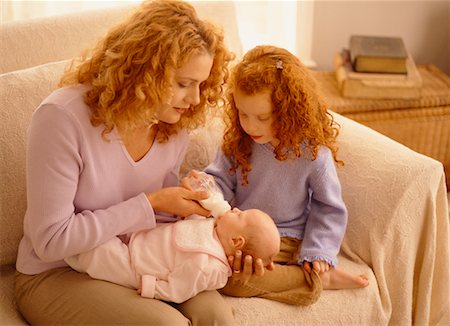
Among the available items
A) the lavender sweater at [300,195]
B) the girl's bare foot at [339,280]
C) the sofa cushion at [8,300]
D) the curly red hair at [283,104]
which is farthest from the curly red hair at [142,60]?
the girl's bare foot at [339,280]

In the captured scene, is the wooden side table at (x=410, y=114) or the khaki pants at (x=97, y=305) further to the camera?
the wooden side table at (x=410, y=114)

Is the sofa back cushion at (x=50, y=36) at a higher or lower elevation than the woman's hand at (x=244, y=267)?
higher

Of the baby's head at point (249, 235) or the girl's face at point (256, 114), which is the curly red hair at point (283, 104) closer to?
the girl's face at point (256, 114)

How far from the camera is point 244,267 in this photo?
158cm

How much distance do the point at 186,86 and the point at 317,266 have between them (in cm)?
57

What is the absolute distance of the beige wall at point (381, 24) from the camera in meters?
3.14

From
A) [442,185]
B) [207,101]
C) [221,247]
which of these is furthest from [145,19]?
[442,185]

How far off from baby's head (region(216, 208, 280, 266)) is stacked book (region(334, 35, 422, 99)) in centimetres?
125

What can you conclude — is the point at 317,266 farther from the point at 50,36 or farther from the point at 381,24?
the point at 381,24

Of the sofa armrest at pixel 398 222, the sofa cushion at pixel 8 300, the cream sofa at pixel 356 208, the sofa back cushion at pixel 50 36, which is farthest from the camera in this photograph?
the sofa back cushion at pixel 50 36

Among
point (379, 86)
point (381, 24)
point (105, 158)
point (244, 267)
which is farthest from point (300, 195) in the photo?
point (381, 24)

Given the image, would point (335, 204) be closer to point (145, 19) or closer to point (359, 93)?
point (145, 19)

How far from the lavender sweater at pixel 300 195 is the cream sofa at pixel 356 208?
0.30ft

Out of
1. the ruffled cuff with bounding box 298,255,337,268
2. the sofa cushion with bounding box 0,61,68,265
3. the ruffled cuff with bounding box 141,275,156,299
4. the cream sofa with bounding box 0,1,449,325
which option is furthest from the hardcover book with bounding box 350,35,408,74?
the ruffled cuff with bounding box 141,275,156,299
